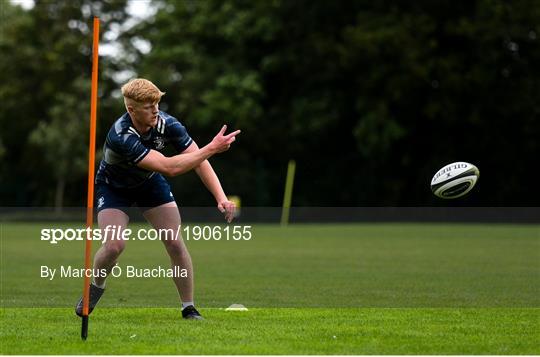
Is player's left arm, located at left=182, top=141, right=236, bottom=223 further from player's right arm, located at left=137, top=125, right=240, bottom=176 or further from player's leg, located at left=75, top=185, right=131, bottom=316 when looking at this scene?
player's leg, located at left=75, top=185, right=131, bottom=316

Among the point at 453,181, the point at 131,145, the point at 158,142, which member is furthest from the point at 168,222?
the point at 453,181

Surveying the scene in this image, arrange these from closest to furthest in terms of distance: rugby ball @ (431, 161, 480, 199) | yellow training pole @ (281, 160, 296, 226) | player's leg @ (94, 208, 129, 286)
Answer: player's leg @ (94, 208, 129, 286)
rugby ball @ (431, 161, 480, 199)
yellow training pole @ (281, 160, 296, 226)

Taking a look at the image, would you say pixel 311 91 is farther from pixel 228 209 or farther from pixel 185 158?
pixel 185 158

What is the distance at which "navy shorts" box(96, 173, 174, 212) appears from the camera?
8.56 m

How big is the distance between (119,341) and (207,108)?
3468 cm

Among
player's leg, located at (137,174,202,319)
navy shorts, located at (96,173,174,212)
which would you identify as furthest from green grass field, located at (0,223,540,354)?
navy shorts, located at (96,173,174,212)

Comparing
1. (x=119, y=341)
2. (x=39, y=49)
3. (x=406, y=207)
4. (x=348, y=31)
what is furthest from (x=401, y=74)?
(x=119, y=341)

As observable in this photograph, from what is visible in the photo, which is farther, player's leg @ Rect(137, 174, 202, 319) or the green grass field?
player's leg @ Rect(137, 174, 202, 319)

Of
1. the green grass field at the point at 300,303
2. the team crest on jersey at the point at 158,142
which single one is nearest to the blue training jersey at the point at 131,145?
the team crest on jersey at the point at 158,142

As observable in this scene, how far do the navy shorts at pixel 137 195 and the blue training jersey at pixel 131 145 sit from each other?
0.22ft

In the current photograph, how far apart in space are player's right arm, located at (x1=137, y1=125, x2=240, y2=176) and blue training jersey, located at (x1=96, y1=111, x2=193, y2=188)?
3.2 inches

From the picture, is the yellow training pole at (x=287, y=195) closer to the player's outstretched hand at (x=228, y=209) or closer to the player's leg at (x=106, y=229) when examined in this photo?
the player's leg at (x=106, y=229)

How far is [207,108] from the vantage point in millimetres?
41594

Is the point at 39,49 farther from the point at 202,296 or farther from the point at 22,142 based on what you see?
the point at 202,296
